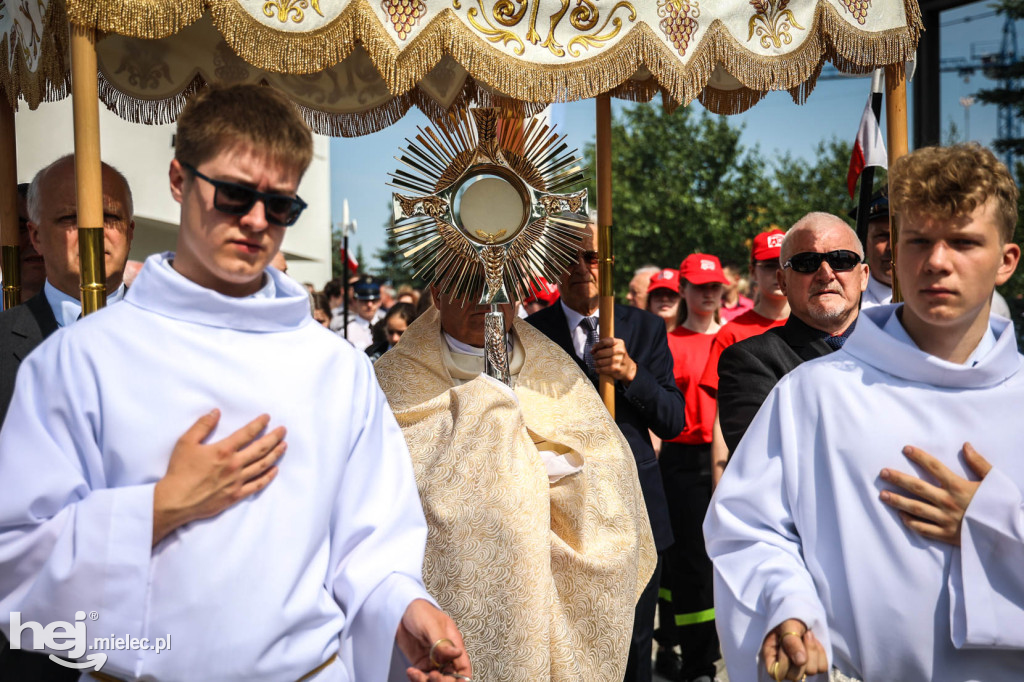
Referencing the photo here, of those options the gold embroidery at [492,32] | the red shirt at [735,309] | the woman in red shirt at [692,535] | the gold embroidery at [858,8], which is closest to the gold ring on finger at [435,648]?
the gold embroidery at [492,32]

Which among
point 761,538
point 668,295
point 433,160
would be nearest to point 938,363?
point 761,538

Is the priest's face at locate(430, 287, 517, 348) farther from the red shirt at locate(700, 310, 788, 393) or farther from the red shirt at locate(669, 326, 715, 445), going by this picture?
the red shirt at locate(669, 326, 715, 445)

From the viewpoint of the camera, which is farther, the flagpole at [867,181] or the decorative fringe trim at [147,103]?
the decorative fringe trim at [147,103]

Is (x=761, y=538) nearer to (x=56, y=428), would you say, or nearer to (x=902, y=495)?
(x=902, y=495)

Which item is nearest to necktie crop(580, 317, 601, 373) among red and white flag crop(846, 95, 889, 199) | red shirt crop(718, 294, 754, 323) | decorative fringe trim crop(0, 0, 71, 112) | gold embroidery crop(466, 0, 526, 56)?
red and white flag crop(846, 95, 889, 199)

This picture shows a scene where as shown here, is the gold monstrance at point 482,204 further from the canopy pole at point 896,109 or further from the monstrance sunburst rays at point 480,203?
the canopy pole at point 896,109

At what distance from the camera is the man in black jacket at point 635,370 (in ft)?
12.8

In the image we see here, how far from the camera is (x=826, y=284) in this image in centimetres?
366

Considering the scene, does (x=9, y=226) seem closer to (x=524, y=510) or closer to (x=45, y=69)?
(x=45, y=69)

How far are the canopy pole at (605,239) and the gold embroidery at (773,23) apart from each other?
0.74 m

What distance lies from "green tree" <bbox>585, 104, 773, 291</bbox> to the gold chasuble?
29.8 m

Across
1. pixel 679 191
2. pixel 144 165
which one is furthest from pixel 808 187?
pixel 144 165

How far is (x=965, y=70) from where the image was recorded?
323 inches

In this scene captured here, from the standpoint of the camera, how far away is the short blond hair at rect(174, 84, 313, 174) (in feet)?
6.72
